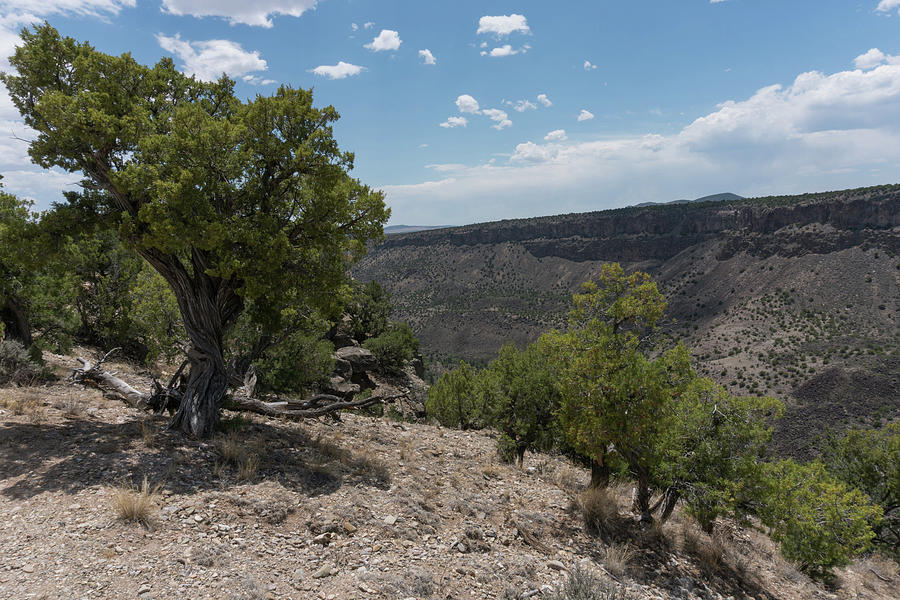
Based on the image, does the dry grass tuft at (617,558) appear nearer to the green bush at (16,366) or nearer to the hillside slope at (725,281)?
the green bush at (16,366)

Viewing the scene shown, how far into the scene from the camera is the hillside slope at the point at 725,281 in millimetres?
56188

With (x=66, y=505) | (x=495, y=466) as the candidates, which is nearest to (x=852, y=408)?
(x=495, y=466)

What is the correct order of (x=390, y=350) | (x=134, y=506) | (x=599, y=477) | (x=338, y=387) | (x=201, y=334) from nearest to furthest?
(x=134, y=506), (x=201, y=334), (x=599, y=477), (x=338, y=387), (x=390, y=350)

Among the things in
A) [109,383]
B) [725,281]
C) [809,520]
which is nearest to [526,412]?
[809,520]

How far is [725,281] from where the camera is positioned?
3551 inches

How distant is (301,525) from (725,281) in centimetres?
10174

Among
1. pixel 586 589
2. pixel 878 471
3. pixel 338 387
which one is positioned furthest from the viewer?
pixel 878 471

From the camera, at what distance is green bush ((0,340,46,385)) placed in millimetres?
11078

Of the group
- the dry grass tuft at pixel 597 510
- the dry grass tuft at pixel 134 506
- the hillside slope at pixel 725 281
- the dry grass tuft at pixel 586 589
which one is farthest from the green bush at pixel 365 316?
the dry grass tuft at pixel 586 589

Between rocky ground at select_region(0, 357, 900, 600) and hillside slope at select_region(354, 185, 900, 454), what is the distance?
18.8 metres

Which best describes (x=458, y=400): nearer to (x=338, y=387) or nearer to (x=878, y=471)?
(x=338, y=387)

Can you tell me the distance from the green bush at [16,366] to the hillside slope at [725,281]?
26970mm

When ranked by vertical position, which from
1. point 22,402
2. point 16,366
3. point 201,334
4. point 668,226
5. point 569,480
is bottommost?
point 569,480

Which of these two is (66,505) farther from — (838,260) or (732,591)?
(838,260)
